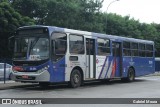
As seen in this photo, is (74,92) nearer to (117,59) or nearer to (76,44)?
(76,44)

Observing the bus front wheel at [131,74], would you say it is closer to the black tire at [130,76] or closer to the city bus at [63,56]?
the black tire at [130,76]

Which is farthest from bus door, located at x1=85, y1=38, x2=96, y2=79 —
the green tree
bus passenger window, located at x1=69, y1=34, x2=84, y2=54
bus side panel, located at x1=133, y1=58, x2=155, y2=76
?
the green tree

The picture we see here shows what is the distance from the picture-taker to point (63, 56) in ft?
65.8

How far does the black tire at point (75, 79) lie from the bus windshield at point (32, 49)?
2.37 meters

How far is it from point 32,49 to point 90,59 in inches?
168

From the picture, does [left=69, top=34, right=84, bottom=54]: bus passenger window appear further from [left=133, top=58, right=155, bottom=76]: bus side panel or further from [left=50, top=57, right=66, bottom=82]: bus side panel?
[left=133, top=58, right=155, bottom=76]: bus side panel

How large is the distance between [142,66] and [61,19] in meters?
22.9

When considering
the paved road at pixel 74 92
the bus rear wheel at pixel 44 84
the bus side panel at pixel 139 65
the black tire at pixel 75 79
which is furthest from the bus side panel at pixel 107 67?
the bus rear wheel at pixel 44 84

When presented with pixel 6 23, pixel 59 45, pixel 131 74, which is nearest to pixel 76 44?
pixel 59 45

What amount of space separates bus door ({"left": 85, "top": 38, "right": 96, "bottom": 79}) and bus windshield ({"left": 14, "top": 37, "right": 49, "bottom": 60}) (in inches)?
144

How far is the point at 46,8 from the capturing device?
52.4m

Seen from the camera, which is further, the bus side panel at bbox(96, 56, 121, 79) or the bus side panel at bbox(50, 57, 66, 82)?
the bus side panel at bbox(96, 56, 121, 79)

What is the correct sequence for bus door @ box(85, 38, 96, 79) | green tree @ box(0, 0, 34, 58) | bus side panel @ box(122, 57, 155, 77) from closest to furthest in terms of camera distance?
1. bus door @ box(85, 38, 96, 79)
2. bus side panel @ box(122, 57, 155, 77)
3. green tree @ box(0, 0, 34, 58)

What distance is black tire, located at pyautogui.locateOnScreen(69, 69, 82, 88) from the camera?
20797 millimetres
